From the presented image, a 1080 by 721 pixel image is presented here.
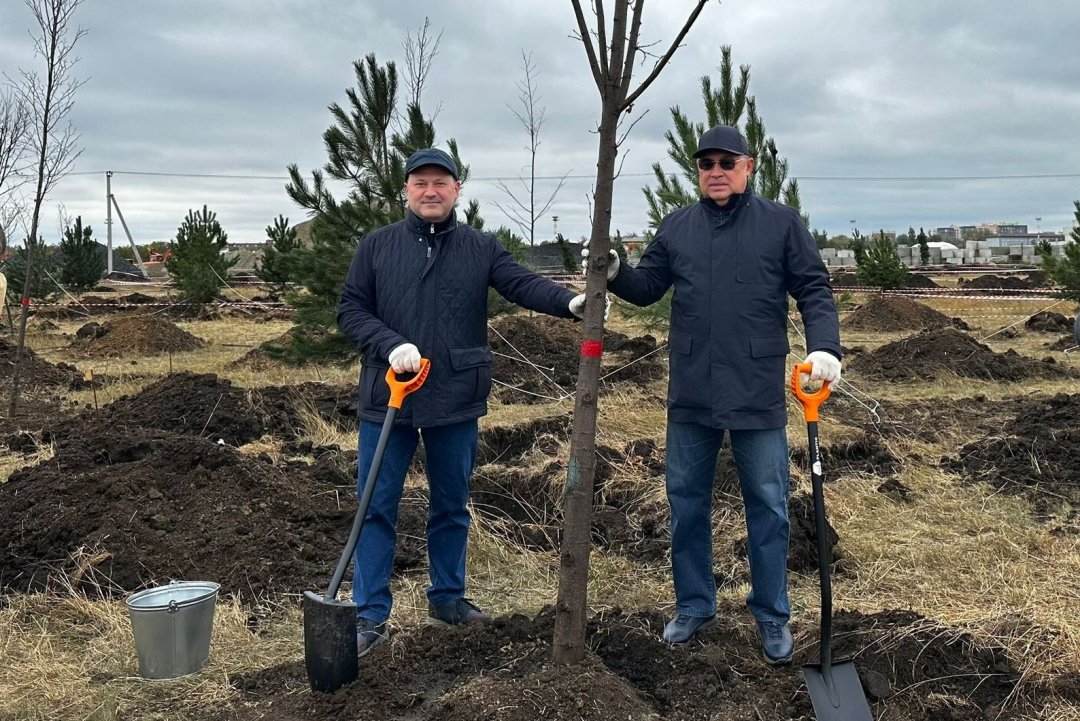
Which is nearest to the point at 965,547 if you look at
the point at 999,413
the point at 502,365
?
the point at 999,413

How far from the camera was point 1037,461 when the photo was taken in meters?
5.89

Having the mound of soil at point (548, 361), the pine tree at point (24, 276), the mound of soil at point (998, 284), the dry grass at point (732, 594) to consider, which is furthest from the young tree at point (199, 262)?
the mound of soil at point (998, 284)

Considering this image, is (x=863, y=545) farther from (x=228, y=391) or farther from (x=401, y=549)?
(x=228, y=391)

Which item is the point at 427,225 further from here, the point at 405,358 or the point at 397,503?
the point at 397,503

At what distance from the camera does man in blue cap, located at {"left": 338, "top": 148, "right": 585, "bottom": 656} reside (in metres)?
3.12

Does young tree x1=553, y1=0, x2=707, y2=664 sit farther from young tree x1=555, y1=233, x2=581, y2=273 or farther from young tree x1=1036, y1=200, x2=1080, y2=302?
young tree x1=1036, y1=200, x2=1080, y2=302

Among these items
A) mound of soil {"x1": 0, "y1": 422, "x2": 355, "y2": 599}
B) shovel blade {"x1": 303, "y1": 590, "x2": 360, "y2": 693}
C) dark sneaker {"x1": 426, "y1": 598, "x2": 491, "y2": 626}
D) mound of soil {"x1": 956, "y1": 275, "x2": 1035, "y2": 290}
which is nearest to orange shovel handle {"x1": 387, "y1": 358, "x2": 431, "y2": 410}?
shovel blade {"x1": 303, "y1": 590, "x2": 360, "y2": 693}

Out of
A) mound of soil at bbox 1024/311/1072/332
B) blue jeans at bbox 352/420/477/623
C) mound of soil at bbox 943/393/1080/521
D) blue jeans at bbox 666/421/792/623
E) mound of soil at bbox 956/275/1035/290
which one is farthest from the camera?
mound of soil at bbox 956/275/1035/290

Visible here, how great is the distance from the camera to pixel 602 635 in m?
3.10

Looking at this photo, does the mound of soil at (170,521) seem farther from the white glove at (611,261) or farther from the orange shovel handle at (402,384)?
the white glove at (611,261)

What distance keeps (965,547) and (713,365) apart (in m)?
2.30

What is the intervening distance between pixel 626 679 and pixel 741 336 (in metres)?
1.13

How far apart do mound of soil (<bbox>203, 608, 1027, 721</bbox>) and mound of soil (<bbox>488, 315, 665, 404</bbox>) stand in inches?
198

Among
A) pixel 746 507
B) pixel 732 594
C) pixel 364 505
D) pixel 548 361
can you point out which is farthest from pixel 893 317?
pixel 364 505
